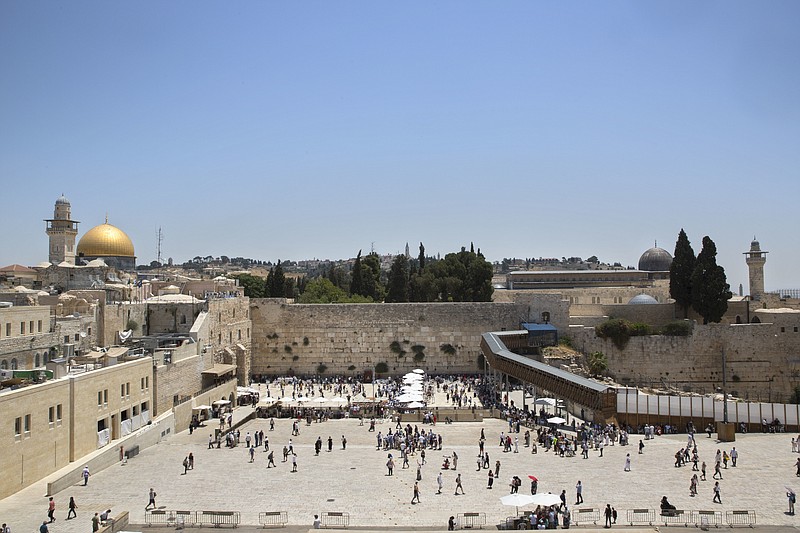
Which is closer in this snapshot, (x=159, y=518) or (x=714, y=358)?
(x=159, y=518)

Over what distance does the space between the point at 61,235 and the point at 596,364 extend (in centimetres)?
3537

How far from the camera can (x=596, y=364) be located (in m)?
36.0

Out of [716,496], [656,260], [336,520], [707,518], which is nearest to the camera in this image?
[707,518]

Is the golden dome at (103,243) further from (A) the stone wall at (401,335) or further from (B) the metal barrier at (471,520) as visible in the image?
(B) the metal barrier at (471,520)

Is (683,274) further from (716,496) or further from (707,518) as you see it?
(707,518)

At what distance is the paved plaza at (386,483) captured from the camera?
16.9m

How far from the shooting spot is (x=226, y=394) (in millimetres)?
31969

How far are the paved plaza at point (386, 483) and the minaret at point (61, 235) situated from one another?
1055 inches

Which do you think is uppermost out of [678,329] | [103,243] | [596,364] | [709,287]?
[103,243]

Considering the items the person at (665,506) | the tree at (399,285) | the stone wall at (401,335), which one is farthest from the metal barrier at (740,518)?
the tree at (399,285)

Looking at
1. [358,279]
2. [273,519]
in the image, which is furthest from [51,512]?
[358,279]

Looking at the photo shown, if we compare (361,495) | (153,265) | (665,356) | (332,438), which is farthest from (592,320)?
(153,265)

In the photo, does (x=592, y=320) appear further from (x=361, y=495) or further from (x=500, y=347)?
(x=361, y=495)

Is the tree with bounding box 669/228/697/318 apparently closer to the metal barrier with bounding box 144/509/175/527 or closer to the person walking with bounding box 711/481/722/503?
the person walking with bounding box 711/481/722/503
